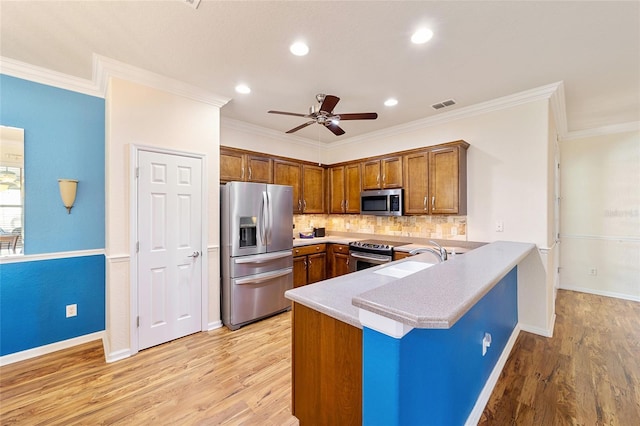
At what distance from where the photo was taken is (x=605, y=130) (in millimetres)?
4297

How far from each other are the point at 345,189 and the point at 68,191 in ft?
12.2

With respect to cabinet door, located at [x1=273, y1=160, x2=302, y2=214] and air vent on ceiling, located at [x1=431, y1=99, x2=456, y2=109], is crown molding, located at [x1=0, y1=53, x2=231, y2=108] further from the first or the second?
air vent on ceiling, located at [x1=431, y1=99, x2=456, y2=109]

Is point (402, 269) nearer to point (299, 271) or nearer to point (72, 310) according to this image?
point (299, 271)

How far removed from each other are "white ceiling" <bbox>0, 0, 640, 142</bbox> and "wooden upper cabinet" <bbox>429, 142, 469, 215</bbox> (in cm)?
70

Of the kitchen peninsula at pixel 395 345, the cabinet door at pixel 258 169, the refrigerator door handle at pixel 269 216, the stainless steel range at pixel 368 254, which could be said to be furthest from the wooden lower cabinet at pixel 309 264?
the kitchen peninsula at pixel 395 345

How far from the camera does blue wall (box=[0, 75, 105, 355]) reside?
258 cm

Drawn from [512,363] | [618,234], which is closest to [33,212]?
[512,363]

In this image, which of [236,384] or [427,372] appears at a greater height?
[427,372]

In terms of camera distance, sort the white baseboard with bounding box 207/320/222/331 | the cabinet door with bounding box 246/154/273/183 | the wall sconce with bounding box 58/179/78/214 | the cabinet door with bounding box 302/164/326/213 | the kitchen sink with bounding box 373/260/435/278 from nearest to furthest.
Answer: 1. the kitchen sink with bounding box 373/260/435/278
2. the wall sconce with bounding box 58/179/78/214
3. the white baseboard with bounding box 207/320/222/331
4. the cabinet door with bounding box 246/154/273/183
5. the cabinet door with bounding box 302/164/326/213

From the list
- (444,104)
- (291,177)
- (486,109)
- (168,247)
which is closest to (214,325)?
(168,247)

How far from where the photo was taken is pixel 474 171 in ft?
11.9

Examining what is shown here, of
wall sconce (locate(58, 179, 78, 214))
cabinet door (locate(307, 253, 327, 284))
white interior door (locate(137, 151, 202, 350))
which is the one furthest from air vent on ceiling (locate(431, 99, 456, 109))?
wall sconce (locate(58, 179, 78, 214))

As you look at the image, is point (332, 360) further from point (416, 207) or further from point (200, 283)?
point (416, 207)

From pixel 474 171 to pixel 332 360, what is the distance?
10.8 feet
